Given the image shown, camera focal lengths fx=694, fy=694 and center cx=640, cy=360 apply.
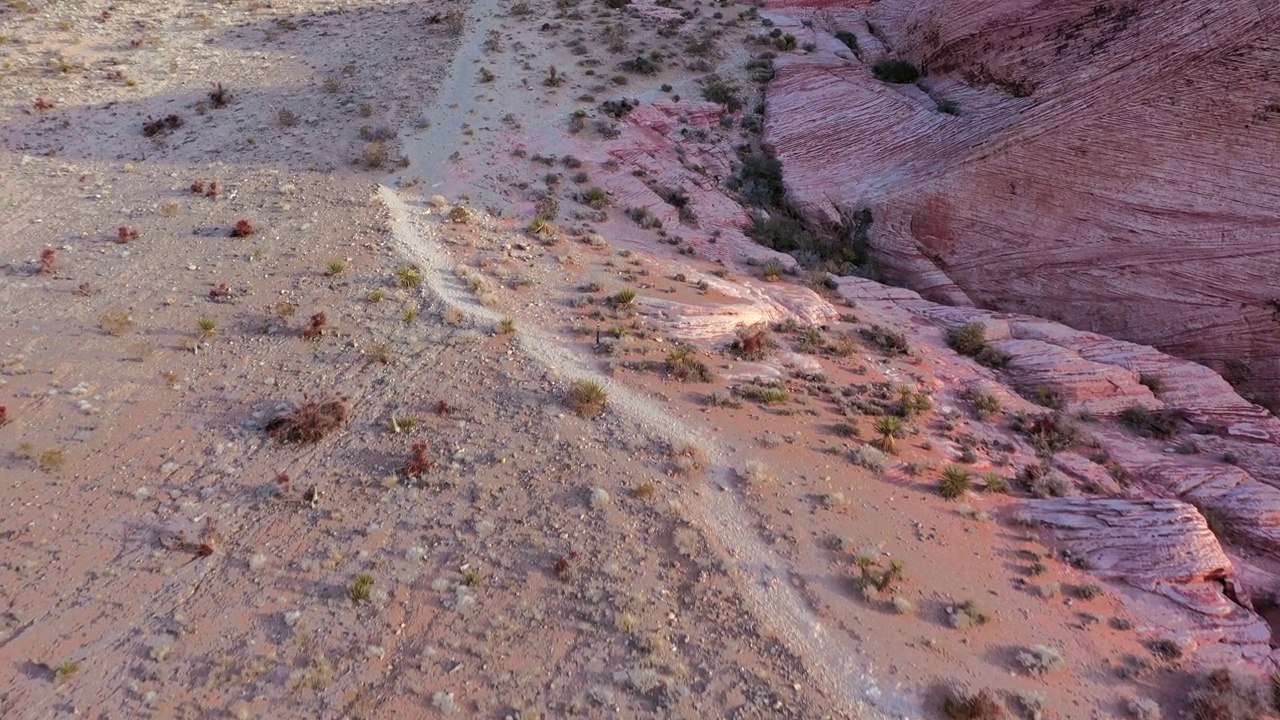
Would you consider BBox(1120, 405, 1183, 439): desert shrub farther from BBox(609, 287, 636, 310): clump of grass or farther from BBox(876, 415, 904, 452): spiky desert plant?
BBox(609, 287, 636, 310): clump of grass

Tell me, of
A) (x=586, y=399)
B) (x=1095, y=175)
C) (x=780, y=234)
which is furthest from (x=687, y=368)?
(x=1095, y=175)

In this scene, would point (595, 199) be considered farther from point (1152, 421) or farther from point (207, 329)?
point (1152, 421)

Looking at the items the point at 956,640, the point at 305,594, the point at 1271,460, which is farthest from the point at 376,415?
the point at 1271,460

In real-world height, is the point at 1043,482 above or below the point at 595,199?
below

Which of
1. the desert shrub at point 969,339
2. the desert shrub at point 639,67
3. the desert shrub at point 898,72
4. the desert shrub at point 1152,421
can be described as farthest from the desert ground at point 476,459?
the desert shrub at point 898,72

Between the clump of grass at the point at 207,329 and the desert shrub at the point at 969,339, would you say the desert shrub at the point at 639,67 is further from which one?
the clump of grass at the point at 207,329

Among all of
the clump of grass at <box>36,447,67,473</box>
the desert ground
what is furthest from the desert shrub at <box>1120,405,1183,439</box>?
the clump of grass at <box>36,447,67,473</box>
